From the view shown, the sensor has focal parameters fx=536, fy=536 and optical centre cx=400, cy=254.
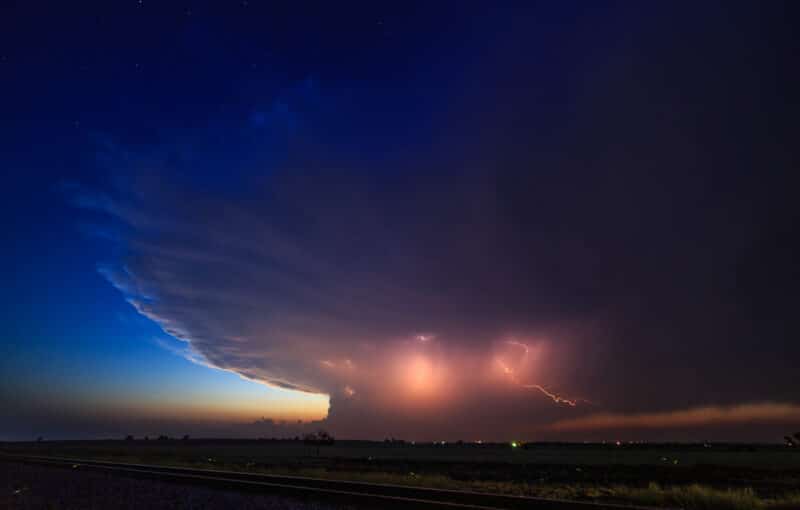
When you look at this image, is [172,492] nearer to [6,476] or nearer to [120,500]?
[120,500]

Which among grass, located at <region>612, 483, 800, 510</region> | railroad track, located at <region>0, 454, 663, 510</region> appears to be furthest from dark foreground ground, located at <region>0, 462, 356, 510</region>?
grass, located at <region>612, 483, 800, 510</region>

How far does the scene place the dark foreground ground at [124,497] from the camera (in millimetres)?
17547

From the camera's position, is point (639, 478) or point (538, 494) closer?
point (538, 494)

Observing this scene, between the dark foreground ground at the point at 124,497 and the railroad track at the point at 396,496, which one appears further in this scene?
the dark foreground ground at the point at 124,497

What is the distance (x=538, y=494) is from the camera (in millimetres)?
24484

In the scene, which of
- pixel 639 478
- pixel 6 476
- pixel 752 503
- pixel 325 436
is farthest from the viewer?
pixel 325 436

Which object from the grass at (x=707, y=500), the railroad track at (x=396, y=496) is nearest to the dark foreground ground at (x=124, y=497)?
the railroad track at (x=396, y=496)

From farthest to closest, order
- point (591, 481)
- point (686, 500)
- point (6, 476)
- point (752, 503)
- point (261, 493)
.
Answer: point (591, 481), point (6, 476), point (261, 493), point (686, 500), point (752, 503)

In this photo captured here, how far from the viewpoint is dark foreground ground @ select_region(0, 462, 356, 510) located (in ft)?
57.6

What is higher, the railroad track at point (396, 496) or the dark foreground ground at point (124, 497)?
the railroad track at point (396, 496)

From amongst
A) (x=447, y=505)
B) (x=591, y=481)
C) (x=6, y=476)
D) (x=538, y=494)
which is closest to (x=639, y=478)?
(x=591, y=481)

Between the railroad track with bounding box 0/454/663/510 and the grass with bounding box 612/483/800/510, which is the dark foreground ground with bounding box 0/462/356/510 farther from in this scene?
the grass with bounding box 612/483/800/510

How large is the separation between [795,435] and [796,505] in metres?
147

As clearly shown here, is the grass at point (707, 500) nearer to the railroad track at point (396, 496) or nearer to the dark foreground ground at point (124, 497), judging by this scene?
the railroad track at point (396, 496)
